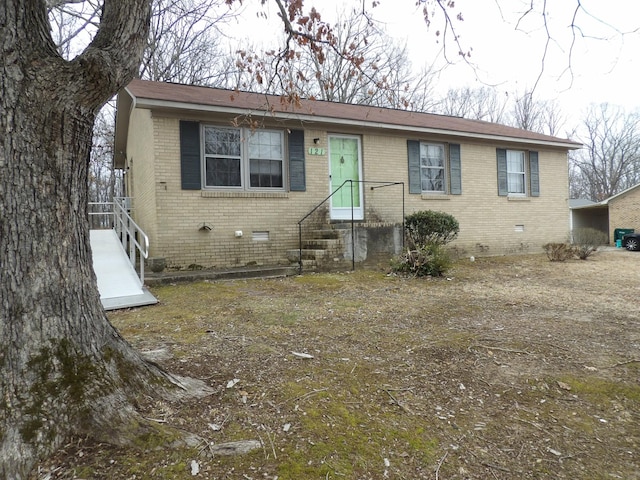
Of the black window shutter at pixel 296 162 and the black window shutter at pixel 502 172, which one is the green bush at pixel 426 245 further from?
the black window shutter at pixel 502 172

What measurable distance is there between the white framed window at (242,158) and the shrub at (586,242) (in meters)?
8.89

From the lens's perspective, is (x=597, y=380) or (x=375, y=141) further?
(x=375, y=141)

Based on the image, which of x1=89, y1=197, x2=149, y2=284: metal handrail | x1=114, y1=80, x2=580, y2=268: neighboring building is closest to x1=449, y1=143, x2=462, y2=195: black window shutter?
x1=114, y1=80, x2=580, y2=268: neighboring building

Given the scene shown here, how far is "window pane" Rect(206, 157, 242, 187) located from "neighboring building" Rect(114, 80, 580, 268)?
0.02 meters

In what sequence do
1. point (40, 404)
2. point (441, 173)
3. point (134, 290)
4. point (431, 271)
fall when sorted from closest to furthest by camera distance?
point (40, 404)
point (134, 290)
point (431, 271)
point (441, 173)

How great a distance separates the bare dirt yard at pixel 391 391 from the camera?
2.07 meters

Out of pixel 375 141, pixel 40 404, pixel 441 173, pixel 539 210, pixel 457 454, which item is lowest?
pixel 457 454

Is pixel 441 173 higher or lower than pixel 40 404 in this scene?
higher

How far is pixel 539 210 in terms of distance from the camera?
13.7 metres

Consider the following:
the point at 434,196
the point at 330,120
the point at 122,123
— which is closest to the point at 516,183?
the point at 434,196

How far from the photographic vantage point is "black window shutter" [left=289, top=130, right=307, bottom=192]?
9680 millimetres

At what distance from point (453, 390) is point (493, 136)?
1110 cm

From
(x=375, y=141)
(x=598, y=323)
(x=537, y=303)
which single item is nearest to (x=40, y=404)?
(x=598, y=323)

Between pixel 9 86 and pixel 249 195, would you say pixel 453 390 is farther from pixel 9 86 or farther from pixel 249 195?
pixel 249 195
